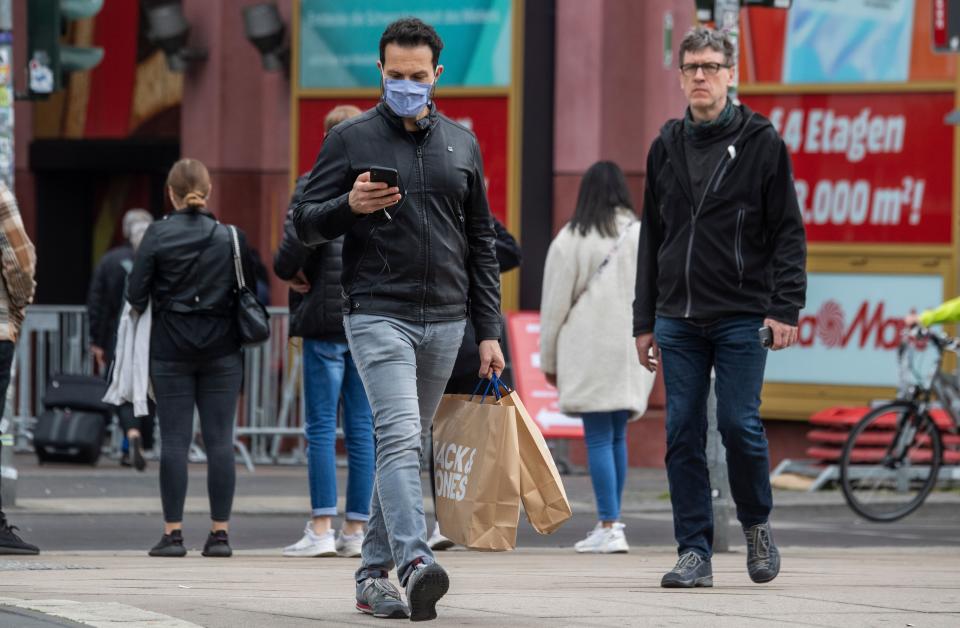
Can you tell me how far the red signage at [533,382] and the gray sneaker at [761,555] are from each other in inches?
240

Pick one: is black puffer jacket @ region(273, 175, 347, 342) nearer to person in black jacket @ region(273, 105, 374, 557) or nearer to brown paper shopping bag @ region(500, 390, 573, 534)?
person in black jacket @ region(273, 105, 374, 557)

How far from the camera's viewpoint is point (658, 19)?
1436 cm

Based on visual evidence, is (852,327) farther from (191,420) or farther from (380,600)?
(380,600)

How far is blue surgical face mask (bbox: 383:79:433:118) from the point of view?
6.03 meters

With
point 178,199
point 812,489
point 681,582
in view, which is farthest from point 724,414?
point 812,489

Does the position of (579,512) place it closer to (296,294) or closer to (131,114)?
(296,294)

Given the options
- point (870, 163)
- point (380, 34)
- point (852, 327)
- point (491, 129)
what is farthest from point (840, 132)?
point (380, 34)

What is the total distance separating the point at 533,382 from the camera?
13.8 m

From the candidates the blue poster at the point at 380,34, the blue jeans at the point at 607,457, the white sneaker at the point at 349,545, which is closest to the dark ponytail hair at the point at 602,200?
the blue jeans at the point at 607,457

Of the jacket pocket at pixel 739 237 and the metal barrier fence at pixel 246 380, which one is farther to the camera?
the metal barrier fence at pixel 246 380

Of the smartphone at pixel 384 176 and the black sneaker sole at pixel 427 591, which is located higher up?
the smartphone at pixel 384 176

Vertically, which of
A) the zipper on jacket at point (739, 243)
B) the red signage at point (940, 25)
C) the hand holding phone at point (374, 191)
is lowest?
the zipper on jacket at point (739, 243)

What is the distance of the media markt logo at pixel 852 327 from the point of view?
45.6 feet

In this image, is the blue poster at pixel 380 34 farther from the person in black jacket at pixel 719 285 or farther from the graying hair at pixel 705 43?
the person in black jacket at pixel 719 285
